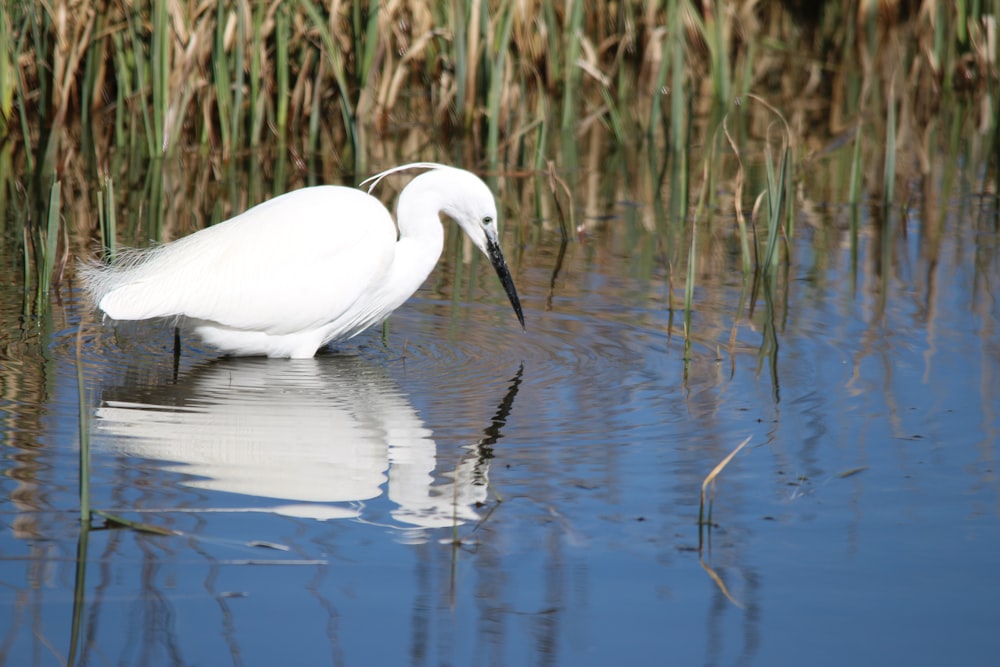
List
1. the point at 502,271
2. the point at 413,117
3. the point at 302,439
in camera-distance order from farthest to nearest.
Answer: the point at 413,117 → the point at 502,271 → the point at 302,439

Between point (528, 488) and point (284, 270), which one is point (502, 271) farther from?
point (528, 488)

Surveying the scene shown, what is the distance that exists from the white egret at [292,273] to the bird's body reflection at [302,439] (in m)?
0.18

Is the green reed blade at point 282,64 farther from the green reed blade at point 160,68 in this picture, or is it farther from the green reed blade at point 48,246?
the green reed blade at point 48,246

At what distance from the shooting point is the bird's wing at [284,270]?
4.67 meters

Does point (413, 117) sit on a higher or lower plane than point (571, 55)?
lower

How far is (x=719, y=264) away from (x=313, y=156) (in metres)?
3.08

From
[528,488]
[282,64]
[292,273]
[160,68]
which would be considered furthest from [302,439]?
[282,64]

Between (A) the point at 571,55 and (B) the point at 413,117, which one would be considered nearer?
(A) the point at 571,55

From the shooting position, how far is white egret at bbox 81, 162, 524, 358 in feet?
15.3

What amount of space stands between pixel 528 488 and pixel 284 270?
1641 millimetres

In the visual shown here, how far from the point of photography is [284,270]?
4727 millimetres

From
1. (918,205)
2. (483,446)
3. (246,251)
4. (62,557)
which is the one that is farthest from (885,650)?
(918,205)

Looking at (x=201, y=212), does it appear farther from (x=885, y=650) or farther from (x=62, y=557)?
(x=885, y=650)

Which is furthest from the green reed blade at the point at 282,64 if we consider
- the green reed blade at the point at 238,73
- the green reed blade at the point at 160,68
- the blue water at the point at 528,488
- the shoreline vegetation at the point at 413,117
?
the blue water at the point at 528,488
